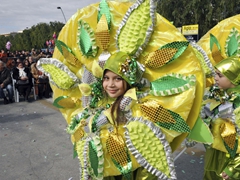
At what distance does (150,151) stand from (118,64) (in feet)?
1.86

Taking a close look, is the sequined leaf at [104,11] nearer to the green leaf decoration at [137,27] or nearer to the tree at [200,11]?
the green leaf decoration at [137,27]

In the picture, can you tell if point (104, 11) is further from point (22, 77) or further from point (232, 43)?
point (22, 77)

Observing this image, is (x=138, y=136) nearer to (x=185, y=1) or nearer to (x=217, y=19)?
(x=217, y=19)

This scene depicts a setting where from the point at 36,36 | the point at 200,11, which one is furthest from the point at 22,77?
the point at 36,36

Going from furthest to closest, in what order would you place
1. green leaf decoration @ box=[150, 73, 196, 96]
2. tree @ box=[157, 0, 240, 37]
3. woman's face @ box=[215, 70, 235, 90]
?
tree @ box=[157, 0, 240, 37] < woman's face @ box=[215, 70, 235, 90] < green leaf decoration @ box=[150, 73, 196, 96]

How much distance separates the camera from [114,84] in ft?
5.63

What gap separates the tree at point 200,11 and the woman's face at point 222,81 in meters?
18.6

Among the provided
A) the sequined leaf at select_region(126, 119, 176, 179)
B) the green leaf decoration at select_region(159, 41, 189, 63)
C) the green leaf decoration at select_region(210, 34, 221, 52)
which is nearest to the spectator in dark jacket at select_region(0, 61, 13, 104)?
the green leaf decoration at select_region(210, 34, 221, 52)

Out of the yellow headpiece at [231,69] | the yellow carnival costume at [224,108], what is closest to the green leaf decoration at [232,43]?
the yellow carnival costume at [224,108]

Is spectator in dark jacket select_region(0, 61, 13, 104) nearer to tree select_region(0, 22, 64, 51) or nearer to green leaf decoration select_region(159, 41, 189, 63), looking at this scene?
green leaf decoration select_region(159, 41, 189, 63)

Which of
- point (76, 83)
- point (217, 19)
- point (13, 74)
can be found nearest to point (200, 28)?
point (217, 19)

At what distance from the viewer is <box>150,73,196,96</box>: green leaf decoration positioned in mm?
1560

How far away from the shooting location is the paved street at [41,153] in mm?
3387

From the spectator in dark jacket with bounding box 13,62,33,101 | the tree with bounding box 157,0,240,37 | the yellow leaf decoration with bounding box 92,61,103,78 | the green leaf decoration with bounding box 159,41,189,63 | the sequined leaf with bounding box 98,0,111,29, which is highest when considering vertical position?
the tree with bounding box 157,0,240,37
